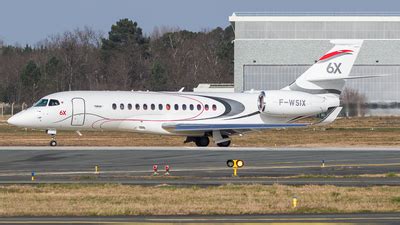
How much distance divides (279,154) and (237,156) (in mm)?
2425

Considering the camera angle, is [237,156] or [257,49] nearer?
[237,156]

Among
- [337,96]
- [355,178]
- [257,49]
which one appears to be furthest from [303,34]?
[355,178]

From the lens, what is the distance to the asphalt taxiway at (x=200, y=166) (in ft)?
94.4

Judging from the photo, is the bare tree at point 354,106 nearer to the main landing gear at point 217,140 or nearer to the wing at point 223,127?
the wing at point 223,127

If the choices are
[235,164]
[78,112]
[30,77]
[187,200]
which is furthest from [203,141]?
[30,77]

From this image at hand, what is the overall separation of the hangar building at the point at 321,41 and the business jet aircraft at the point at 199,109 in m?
37.5

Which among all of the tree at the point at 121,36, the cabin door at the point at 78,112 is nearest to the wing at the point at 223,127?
the cabin door at the point at 78,112

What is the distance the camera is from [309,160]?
121 ft

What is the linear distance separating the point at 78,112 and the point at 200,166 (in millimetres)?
13391

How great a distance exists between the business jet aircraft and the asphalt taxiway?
4.82 meters

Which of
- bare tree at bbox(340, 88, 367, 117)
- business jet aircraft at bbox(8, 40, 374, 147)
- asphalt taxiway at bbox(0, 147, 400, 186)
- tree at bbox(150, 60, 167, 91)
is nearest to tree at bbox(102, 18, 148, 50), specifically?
tree at bbox(150, 60, 167, 91)

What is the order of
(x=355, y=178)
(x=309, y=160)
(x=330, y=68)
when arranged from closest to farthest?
(x=355, y=178) → (x=309, y=160) → (x=330, y=68)

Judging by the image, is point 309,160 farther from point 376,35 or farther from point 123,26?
point 123,26

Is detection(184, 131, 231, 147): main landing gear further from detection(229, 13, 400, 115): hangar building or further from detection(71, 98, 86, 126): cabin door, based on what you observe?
detection(229, 13, 400, 115): hangar building
